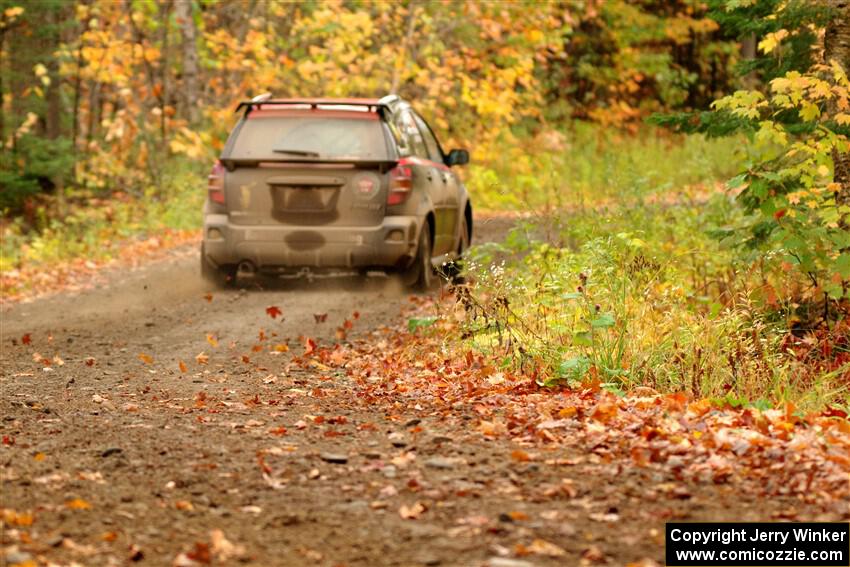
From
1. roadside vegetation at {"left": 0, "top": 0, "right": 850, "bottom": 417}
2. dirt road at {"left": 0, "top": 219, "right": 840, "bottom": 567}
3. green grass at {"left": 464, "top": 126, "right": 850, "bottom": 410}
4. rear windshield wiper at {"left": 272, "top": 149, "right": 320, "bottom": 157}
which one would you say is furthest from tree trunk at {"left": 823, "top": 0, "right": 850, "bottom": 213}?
rear windshield wiper at {"left": 272, "top": 149, "right": 320, "bottom": 157}

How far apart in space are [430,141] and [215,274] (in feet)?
10.3

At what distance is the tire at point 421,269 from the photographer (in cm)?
1328

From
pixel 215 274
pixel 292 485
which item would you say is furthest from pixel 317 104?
pixel 292 485

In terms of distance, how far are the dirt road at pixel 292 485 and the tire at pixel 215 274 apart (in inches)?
174

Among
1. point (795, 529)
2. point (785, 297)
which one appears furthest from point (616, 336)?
point (795, 529)

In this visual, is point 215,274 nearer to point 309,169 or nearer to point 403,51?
point 309,169

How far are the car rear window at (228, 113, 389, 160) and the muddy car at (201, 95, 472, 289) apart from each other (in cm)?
1

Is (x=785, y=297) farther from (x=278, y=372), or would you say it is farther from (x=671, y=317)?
(x=278, y=372)

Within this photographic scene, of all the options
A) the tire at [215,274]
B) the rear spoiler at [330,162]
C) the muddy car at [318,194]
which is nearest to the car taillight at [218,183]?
the muddy car at [318,194]

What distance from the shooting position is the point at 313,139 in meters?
13.1

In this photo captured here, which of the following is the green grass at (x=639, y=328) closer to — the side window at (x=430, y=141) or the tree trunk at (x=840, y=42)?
the tree trunk at (x=840, y=42)

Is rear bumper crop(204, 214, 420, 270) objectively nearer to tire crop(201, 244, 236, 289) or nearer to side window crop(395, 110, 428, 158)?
tire crop(201, 244, 236, 289)

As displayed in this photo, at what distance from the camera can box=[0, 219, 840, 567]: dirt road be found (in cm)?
483

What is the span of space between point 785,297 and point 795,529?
17.4 ft
